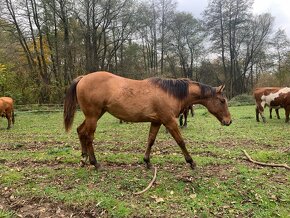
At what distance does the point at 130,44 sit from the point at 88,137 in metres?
34.5

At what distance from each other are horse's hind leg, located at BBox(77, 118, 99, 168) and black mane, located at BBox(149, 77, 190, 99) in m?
1.54

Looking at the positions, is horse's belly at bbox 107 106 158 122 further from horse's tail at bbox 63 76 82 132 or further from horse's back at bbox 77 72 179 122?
horse's tail at bbox 63 76 82 132

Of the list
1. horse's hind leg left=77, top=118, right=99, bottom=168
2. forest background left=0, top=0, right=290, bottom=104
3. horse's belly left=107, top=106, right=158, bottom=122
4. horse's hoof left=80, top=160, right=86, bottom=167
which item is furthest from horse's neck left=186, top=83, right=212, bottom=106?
forest background left=0, top=0, right=290, bottom=104

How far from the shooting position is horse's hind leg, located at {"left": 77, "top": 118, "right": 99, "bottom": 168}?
237 inches

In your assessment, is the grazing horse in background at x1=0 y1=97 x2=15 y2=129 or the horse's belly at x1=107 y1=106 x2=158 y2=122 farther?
the grazing horse in background at x1=0 y1=97 x2=15 y2=129

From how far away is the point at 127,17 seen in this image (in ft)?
112

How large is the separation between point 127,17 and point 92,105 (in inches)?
1189

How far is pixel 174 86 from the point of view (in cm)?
617

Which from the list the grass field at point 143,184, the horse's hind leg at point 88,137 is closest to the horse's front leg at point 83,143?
the horse's hind leg at point 88,137

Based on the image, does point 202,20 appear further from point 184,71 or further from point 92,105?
point 92,105

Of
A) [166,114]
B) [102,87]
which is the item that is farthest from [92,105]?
[166,114]

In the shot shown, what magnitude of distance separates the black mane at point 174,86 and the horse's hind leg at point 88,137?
1.54 m

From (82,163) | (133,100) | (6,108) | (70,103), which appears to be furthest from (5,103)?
(133,100)

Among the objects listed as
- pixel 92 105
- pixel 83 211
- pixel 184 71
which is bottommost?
pixel 83 211
